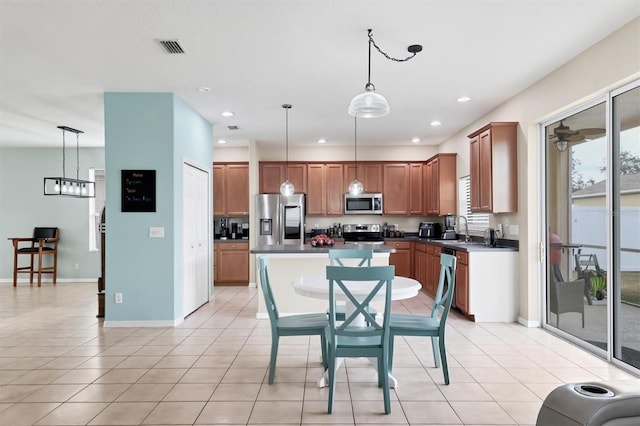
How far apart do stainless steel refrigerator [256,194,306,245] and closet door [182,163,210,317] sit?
137cm

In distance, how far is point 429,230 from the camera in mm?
7438

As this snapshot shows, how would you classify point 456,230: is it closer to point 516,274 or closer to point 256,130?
point 516,274

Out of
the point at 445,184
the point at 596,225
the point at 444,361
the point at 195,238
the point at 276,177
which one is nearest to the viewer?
the point at 444,361

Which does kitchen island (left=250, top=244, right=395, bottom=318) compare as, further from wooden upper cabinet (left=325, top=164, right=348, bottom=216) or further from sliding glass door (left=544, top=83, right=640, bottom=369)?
wooden upper cabinet (left=325, top=164, right=348, bottom=216)

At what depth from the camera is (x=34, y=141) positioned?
24.6ft

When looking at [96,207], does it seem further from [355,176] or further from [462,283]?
[462,283]

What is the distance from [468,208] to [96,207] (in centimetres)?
717

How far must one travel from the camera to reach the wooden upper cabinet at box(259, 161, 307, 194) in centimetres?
777

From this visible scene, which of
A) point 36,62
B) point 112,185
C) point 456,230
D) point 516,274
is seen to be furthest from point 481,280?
point 36,62

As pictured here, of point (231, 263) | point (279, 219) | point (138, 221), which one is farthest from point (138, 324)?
point (279, 219)

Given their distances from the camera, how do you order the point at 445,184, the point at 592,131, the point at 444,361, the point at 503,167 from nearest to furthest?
the point at 444,361 < the point at 592,131 < the point at 503,167 < the point at 445,184

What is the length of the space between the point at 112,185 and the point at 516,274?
483cm

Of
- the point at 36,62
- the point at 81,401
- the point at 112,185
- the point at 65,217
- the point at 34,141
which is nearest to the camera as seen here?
the point at 81,401

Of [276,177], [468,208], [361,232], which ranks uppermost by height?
[276,177]
